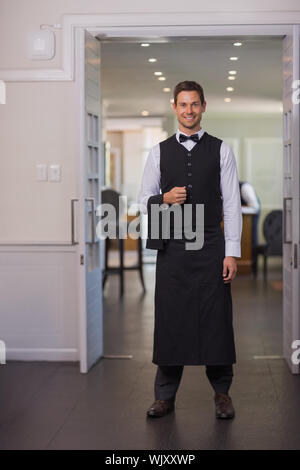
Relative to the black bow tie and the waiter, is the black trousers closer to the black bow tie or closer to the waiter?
the waiter

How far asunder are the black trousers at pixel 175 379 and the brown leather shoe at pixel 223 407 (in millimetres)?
30

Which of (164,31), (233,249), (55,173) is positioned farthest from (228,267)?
(164,31)

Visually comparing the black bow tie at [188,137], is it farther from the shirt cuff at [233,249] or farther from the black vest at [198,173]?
the shirt cuff at [233,249]

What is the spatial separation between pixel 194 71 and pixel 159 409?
20.1 feet

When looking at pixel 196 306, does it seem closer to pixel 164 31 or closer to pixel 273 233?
pixel 164 31

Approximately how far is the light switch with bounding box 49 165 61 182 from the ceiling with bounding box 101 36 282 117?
93 cm

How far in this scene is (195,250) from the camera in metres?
3.83

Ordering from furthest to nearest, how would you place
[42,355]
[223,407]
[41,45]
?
[42,355], [41,45], [223,407]

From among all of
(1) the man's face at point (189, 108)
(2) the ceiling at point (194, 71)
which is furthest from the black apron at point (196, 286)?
(2) the ceiling at point (194, 71)

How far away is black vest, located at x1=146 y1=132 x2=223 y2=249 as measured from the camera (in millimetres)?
3787

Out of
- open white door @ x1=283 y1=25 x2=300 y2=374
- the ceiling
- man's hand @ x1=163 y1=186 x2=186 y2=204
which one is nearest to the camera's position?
man's hand @ x1=163 y1=186 x2=186 y2=204

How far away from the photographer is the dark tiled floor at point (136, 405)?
354 cm

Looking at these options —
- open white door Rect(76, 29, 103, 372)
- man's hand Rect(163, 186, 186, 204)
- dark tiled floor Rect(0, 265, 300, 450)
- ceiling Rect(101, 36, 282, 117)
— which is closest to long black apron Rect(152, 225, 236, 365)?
man's hand Rect(163, 186, 186, 204)
